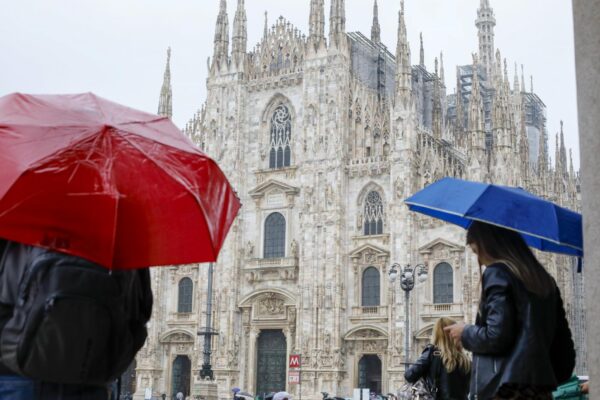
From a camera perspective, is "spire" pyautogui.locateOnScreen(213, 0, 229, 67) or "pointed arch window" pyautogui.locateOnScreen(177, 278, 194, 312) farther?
"spire" pyautogui.locateOnScreen(213, 0, 229, 67)

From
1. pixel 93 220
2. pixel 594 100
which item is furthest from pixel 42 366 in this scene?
Result: pixel 594 100

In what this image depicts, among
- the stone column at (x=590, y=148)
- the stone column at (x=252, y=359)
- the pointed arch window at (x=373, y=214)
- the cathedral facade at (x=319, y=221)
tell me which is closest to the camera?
the stone column at (x=590, y=148)

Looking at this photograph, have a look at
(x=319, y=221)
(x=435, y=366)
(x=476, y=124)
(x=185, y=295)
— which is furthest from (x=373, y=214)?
(x=435, y=366)

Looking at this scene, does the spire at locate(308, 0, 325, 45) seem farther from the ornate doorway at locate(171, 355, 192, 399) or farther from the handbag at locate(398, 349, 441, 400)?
the handbag at locate(398, 349, 441, 400)

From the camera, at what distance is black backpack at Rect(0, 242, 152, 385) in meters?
3.44

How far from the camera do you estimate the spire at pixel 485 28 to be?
221ft

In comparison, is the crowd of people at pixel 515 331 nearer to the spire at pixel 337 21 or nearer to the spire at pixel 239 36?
the spire at pixel 337 21

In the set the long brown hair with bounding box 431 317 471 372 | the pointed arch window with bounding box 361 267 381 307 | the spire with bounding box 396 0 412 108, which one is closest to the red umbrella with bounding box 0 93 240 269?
the long brown hair with bounding box 431 317 471 372

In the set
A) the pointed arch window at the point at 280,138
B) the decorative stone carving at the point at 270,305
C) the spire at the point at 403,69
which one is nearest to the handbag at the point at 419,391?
the spire at the point at 403,69

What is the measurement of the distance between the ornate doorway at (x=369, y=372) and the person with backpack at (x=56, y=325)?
108ft

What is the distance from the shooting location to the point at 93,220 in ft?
12.1

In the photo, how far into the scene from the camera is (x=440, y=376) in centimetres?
735

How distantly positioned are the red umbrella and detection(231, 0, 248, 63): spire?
38795 mm

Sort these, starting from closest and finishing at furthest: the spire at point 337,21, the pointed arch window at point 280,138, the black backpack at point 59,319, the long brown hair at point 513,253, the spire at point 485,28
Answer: the black backpack at point 59,319
the long brown hair at point 513,253
the spire at point 337,21
the pointed arch window at point 280,138
the spire at point 485,28
